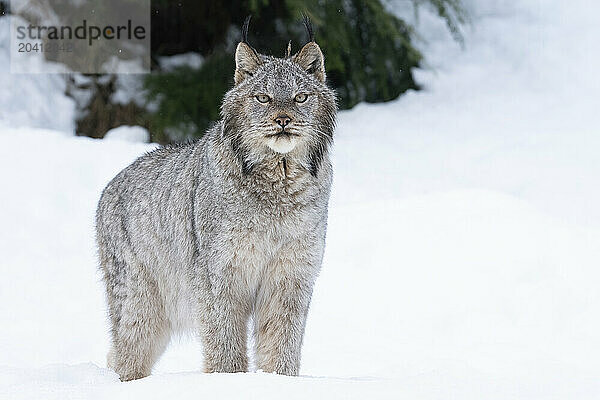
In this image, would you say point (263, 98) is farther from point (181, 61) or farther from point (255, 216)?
point (181, 61)

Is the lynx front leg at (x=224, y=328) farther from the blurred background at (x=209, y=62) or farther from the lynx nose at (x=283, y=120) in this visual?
the blurred background at (x=209, y=62)

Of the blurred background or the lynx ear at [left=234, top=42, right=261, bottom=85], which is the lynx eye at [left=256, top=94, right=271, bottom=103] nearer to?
the lynx ear at [left=234, top=42, right=261, bottom=85]

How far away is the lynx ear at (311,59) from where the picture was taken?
4.45 metres

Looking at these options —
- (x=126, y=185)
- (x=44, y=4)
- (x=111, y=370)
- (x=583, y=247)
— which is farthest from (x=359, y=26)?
(x=111, y=370)

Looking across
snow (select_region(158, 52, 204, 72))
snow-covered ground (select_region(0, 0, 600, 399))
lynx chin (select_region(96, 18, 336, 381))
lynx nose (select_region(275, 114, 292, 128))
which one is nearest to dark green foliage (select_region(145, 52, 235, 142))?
snow (select_region(158, 52, 204, 72))

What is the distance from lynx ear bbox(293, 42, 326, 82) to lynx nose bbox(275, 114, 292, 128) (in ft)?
1.24

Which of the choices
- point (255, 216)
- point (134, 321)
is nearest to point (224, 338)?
point (255, 216)

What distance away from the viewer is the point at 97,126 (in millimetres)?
9461

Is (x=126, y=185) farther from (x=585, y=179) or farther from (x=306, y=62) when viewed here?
(x=585, y=179)

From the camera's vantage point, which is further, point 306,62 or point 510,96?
point 510,96

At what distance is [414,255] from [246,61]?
8.69ft

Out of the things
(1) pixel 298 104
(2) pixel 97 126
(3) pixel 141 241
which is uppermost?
(1) pixel 298 104

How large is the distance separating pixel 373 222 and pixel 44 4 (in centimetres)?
402

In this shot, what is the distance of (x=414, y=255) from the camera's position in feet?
22.1
